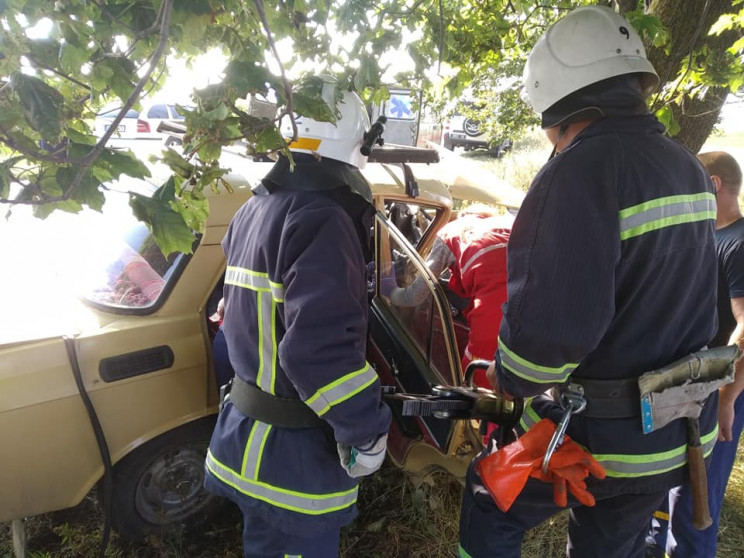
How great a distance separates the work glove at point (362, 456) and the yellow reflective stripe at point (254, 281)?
55cm

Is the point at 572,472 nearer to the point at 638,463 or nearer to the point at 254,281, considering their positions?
the point at 638,463

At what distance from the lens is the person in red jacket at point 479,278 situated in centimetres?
244

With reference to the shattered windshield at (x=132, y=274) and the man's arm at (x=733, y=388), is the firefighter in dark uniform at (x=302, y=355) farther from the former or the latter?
the man's arm at (x=733, y=388)

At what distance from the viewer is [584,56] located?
1581mm

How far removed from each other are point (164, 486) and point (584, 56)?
256 centimetres

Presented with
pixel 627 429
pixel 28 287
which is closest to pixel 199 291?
pixel 28 287

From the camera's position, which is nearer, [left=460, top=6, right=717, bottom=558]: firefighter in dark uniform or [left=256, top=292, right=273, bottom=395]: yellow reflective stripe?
[left=460, top=6, right=717, bottom=558]: firefighter in dark uniform

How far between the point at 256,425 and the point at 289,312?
48cm

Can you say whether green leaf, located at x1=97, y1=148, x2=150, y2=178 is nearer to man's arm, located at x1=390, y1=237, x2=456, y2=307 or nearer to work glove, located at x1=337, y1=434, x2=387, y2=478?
work glove, located at x1=337, y1=434, x2=387, y2=478

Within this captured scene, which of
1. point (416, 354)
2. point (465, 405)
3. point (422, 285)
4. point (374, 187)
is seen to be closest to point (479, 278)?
point (422, 285)

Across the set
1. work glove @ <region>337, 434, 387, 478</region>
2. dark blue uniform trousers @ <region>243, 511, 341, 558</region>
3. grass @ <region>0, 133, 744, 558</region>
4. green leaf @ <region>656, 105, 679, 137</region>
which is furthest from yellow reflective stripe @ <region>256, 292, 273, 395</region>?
green leaf @ <region>656, 105, 679, 137</region>

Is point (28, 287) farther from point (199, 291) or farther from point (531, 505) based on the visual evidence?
point (531, 505)

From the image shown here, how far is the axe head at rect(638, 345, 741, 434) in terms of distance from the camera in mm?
1554

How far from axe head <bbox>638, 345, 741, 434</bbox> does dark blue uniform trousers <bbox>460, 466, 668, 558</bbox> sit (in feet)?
1.03
